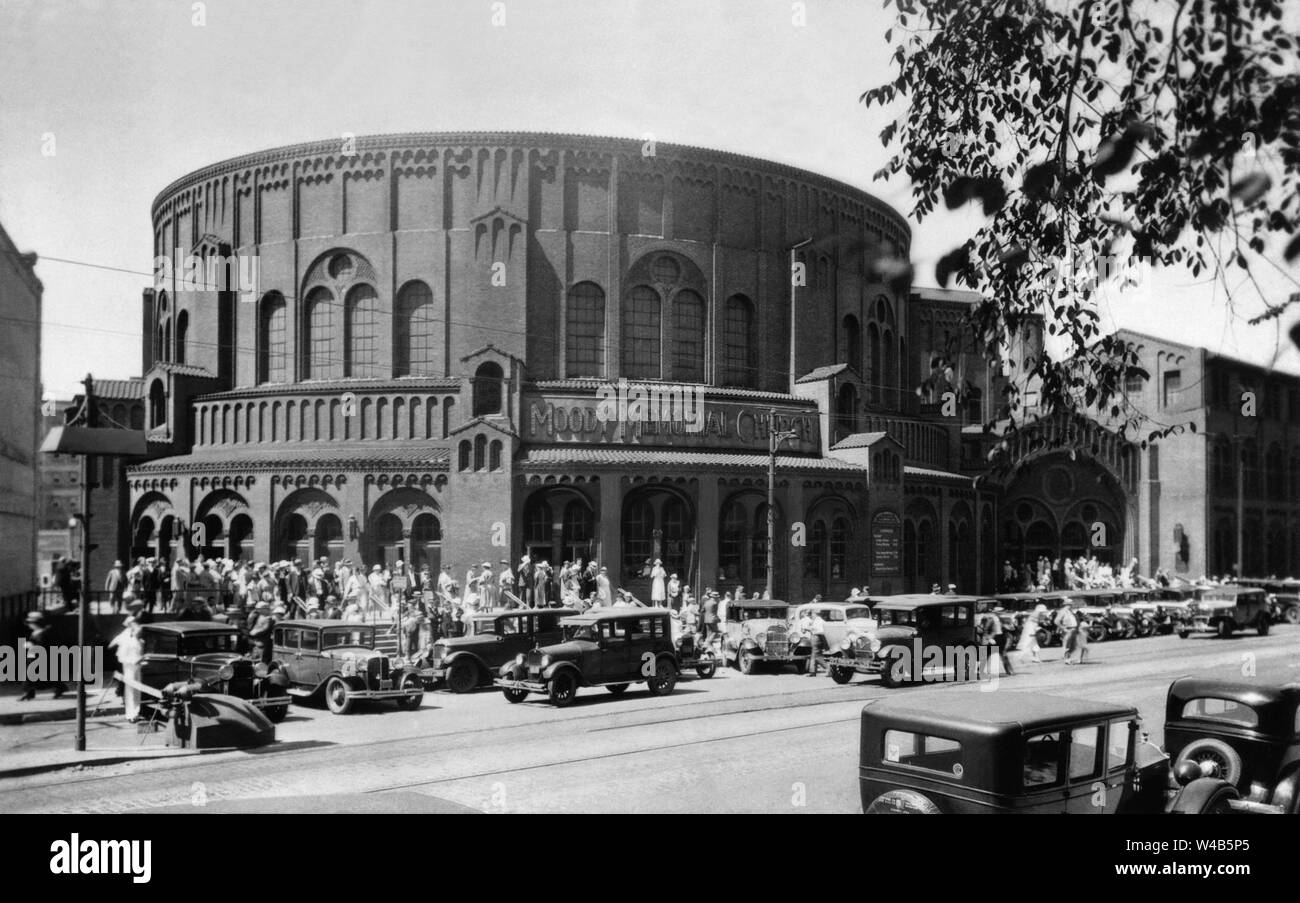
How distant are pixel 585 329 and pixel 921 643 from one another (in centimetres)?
2116

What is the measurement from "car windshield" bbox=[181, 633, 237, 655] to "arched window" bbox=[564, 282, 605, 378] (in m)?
22.3

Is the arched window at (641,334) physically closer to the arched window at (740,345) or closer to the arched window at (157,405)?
the arched window at (740,345)

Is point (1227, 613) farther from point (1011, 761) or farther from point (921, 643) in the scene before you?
point (1011, 761)

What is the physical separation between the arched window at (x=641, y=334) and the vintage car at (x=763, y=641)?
15110 mm

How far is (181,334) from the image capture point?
42.5 metres

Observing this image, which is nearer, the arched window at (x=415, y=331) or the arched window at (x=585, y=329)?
the arched window at (x=415, y=331)

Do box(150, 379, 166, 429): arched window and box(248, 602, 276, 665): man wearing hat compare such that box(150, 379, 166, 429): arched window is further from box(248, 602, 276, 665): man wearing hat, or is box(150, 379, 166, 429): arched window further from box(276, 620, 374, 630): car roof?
box(276, 620, 374, 630): car roof

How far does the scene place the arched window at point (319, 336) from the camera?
39.0 meters

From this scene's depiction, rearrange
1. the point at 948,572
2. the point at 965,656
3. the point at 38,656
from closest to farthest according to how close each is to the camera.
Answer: the point at 38,656 → the point at 965,656 → the point at 948,572

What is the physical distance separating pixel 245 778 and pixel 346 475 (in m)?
24.2

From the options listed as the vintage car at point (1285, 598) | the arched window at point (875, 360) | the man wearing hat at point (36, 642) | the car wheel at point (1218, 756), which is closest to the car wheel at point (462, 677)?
the man wearing hat at point (36, 642)

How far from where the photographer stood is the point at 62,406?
44.7ft

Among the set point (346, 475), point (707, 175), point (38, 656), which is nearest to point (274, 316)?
point (346, 475)
